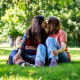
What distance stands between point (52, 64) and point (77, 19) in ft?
101

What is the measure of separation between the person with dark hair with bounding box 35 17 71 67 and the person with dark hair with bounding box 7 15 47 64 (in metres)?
0.18

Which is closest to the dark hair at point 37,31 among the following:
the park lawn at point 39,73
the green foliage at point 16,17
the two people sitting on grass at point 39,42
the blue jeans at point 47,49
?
the two people sitting on grass at point 39,42

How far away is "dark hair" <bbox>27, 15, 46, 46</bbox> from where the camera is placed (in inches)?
179

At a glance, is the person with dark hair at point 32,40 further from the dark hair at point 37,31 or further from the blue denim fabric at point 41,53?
the blue denim fabric at point 41,53

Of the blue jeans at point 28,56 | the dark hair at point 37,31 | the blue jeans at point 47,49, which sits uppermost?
the dark hair at point 37,31

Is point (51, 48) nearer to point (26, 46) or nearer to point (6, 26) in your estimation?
point (26, 46)

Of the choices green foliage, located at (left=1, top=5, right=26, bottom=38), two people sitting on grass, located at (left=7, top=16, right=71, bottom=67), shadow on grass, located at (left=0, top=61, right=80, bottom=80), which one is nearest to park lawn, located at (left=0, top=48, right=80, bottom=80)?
shadow on grass, located at (left=0, top=61, right=80, bottom=80)

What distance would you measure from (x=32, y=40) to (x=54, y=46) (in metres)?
0.57

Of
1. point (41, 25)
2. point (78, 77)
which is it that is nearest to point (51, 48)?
point (41, 25)

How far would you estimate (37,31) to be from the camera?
455 cm

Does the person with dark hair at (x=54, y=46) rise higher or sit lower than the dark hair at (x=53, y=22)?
lower

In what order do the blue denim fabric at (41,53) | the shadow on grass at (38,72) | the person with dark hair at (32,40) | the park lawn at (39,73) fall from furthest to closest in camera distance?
1. the person with dark hair at (32,40)
2. the blue denim fabric at (41,53)
3. the shadow on grass at (38,72)
4. the park lawn at (39,73)

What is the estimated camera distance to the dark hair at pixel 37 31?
455cm

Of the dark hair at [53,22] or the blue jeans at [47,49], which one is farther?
the dark hair at [53,22]
